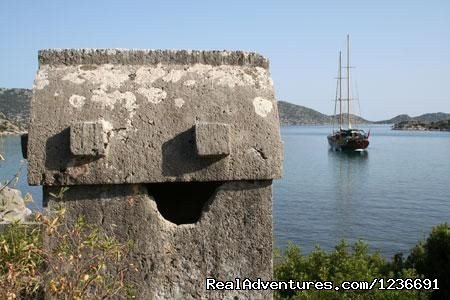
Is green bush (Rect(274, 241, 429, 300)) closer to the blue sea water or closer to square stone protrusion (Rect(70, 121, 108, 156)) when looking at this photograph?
square stone protrusion (Rect(70, 121, 108, 156))

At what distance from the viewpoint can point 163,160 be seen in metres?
3.16

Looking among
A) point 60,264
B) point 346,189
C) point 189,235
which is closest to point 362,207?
point 346,189

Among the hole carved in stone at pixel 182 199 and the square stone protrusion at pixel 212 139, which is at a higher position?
the square stone protrusion at pixel 212 139

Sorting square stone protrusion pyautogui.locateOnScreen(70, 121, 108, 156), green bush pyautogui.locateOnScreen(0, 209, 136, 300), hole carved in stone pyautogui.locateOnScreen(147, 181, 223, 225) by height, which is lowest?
green bush pyautogui.locateOnScreen(0, 209, 136, 300)

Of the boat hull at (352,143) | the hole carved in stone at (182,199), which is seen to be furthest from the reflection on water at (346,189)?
the hole carved in stone at (182,199)

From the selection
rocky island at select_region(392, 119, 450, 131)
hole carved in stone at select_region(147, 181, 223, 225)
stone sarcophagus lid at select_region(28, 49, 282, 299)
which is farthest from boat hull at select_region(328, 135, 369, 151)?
rocky island at select_region(392, 119, 450, 131)

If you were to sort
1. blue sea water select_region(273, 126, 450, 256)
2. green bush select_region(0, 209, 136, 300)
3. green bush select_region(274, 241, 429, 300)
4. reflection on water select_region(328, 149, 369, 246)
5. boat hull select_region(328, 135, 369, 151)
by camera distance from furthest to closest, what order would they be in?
boat hull select_region(328, 135, 369, 151), reflection on water select_region(328, 149, 369, 246), blue sea water select_region(273, 126, 450, 256), green bush select_region(274, 241, 429, 300), green bush select_region(0, 209, 136, 300)

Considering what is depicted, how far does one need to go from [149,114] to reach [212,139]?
485mm

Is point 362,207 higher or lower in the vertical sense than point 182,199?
lower

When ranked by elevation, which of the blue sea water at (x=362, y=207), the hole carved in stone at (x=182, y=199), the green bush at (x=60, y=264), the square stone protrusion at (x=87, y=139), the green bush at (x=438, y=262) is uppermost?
the square stone protrusion at (x=87, y=139)

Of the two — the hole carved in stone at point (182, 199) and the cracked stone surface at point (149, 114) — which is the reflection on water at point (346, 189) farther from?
the cracked stone surface at point (149, 114)

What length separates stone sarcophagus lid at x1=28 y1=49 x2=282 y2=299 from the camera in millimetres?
3098

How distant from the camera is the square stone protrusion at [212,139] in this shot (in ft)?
10.2

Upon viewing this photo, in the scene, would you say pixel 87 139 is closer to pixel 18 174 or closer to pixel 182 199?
pixel 18 174
